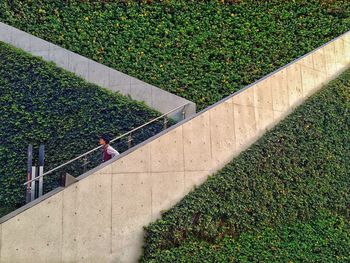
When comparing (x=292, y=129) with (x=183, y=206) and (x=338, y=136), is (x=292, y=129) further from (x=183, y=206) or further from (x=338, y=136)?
(x=183, y=206)

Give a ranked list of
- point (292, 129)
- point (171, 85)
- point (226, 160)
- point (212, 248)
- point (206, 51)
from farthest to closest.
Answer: point (206, 51) → point (171, 85) → point (292, 129) → point (226, 160) → point (212, 248)

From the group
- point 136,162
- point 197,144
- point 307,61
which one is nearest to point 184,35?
point 307,61

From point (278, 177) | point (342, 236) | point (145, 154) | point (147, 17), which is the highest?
point (147, 17)

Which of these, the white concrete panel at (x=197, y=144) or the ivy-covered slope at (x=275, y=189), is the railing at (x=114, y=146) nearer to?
the white concrete panel at (x=197, y=144)

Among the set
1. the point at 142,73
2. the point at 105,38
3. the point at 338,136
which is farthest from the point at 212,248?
the point at 105,38

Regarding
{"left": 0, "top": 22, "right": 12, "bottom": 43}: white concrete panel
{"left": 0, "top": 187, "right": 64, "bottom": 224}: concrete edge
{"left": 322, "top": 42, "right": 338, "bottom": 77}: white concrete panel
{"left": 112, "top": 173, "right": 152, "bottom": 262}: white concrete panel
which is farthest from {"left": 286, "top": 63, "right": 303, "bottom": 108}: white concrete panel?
{"left": 0, "top": 22, "right": 12, "bottom": 43}: white concrete panel

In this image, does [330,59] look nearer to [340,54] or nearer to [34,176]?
[340,54]
